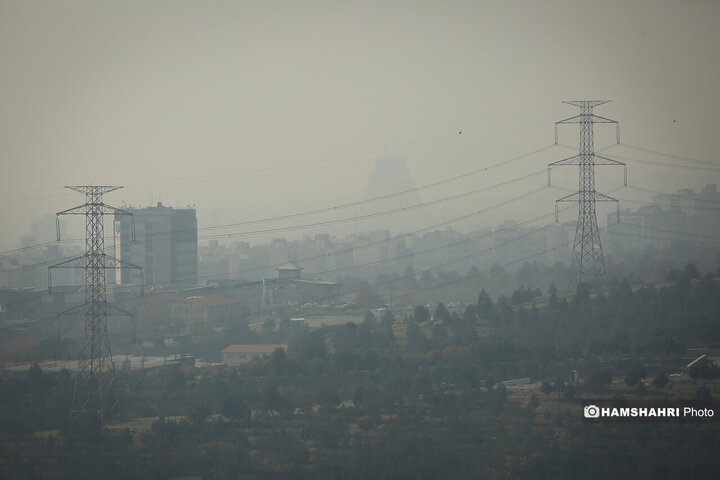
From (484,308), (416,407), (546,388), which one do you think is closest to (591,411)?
(546,388)

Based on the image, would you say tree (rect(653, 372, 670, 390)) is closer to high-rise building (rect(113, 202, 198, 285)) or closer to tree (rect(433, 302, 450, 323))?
tree (rect(433, 302, 450, 323))

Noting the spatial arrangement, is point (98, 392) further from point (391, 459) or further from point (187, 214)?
point (187, 214)

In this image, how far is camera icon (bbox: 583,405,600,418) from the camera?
10.5 meters

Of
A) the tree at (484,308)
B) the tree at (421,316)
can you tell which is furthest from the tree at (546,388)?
Answer: the tree at (421,316)

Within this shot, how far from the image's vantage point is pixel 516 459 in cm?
969

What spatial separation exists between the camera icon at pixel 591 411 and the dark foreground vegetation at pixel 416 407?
5.4 inches

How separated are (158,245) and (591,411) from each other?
57.5 ft

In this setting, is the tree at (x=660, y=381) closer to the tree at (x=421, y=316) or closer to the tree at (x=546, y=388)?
the tree at (x=546, y=388)

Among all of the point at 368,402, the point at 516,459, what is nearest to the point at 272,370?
the point at 368,402

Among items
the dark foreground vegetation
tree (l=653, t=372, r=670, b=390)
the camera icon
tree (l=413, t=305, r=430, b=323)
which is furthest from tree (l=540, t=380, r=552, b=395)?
tree (l=413, t=305, r=430, b=323)

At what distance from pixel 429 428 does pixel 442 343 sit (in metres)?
2.91

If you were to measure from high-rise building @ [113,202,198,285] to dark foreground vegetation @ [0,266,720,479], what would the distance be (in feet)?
40.8

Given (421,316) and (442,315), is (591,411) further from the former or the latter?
(421,316)

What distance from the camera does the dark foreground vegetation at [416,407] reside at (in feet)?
31.9
